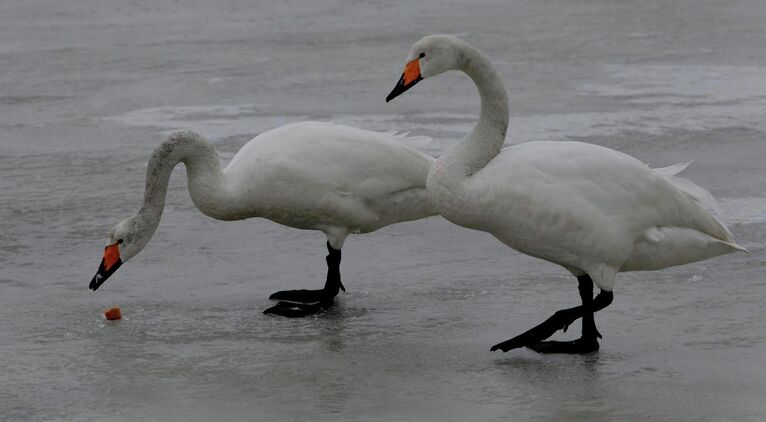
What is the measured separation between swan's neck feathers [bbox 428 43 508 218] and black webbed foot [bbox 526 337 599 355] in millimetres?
719

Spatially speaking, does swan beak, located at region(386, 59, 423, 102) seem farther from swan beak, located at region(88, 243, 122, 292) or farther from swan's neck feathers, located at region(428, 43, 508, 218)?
swan beak, located at region(88, 243, 122, 292)

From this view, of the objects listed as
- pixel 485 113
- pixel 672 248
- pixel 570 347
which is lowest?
pixel 570 347

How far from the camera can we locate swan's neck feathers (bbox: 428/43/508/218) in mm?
6270

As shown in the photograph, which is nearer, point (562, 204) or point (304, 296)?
point (562, 204)

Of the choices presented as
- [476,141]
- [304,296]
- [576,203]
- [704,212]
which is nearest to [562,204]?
[576,203]

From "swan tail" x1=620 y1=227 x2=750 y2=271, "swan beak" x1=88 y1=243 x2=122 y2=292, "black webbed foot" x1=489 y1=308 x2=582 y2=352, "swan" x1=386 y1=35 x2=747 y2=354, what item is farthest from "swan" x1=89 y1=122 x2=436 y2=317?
"swan tail" x1=620 y1=227 x2=750 y2=271

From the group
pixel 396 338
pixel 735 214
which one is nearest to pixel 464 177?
pixel 396 338

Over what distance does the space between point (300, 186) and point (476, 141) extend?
1.22 m

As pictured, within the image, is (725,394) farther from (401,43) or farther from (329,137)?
(401,43)

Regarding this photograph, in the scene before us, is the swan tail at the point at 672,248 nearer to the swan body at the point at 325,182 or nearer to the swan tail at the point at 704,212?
the swan tail at the point at 704,212

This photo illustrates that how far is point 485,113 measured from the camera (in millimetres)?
6523

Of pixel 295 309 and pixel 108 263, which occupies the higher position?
pixel 108 263

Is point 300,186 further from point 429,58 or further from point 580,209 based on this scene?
point 580,209

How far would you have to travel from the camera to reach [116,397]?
5.75 metres
